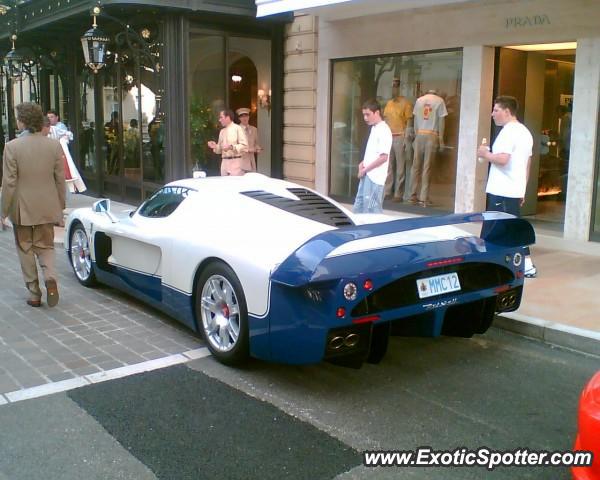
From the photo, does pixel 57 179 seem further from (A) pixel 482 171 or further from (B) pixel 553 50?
(B) pixel 553 50

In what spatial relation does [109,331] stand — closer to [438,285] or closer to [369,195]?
[438,285]

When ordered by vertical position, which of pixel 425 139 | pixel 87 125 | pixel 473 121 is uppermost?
pixel 473 121

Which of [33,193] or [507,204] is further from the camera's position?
[507,204]

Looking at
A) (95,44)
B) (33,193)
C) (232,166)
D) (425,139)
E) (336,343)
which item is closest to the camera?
(336,343)

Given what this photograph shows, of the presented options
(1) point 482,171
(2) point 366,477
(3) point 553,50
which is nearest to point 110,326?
(2) point 366,477

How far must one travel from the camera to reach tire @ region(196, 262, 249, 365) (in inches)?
177

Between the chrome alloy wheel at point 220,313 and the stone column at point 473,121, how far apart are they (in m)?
6.39

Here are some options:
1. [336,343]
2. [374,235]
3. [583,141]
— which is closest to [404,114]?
[583,141]

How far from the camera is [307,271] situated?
3803 millimetres

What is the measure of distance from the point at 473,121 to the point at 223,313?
262 inches

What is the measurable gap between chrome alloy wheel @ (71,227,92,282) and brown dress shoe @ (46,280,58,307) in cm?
63

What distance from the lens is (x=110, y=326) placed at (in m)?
5.76

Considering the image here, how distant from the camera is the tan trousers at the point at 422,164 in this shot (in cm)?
1117

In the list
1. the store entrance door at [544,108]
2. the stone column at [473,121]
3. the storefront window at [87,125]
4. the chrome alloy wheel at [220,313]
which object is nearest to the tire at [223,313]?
the chrome alloy wheel at [220,313]
